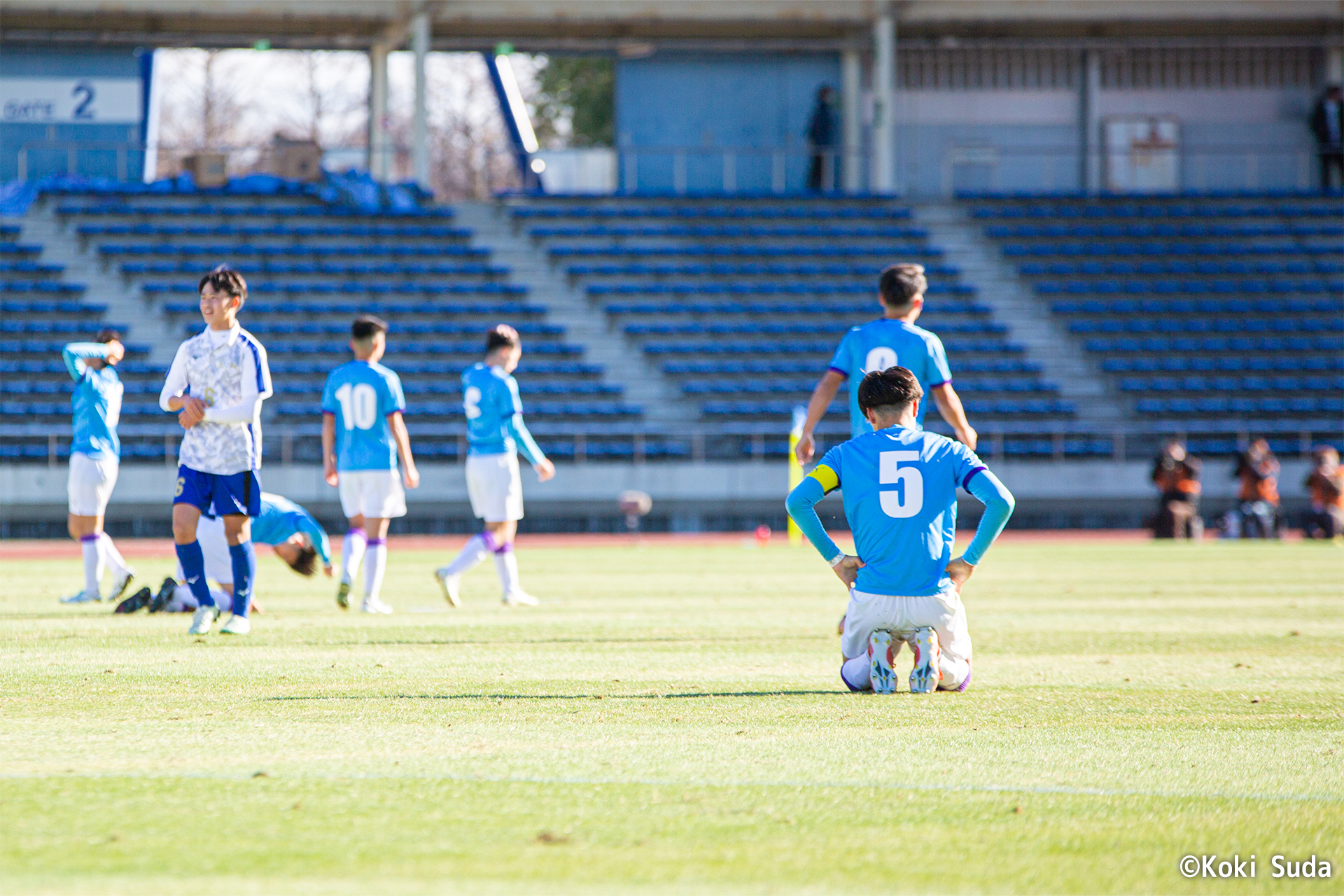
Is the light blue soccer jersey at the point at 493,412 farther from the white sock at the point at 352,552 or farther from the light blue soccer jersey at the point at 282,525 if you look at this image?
the light blue soccer jersey at the point at 282,525

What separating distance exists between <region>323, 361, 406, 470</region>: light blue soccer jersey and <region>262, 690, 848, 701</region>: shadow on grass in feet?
15.8

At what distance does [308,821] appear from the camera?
13.5 feet

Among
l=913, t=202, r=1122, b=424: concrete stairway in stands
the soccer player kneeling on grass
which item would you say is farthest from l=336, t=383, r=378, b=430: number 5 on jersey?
l=913, t=202, r=1122, b=424: concrete stairway in stands

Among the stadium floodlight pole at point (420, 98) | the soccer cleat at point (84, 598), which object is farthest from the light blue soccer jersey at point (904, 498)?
the stadium floodlight pole at point (420, 98)

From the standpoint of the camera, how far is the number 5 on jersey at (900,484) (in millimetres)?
6648

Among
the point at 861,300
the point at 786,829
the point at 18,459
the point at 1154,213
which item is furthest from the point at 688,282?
the point at 786,829

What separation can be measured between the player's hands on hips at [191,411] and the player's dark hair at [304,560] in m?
3.32

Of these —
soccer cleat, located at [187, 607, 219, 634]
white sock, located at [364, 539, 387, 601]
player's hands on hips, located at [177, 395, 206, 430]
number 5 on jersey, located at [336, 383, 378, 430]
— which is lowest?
soccer cleat, located at [187, 607, 219, 634]

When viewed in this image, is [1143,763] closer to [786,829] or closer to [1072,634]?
[786,829]

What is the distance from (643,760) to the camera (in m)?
5.10

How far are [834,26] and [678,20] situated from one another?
357 cm

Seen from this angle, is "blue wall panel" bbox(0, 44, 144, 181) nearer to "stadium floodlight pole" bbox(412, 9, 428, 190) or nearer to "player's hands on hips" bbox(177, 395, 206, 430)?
"stadium floodlight pole" bbox(412, 9, 428, 190)

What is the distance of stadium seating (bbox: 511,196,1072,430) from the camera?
29.3 meters

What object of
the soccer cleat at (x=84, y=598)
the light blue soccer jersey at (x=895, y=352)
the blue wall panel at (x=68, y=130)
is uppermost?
the blue wall panel at (x=68, y=130)
